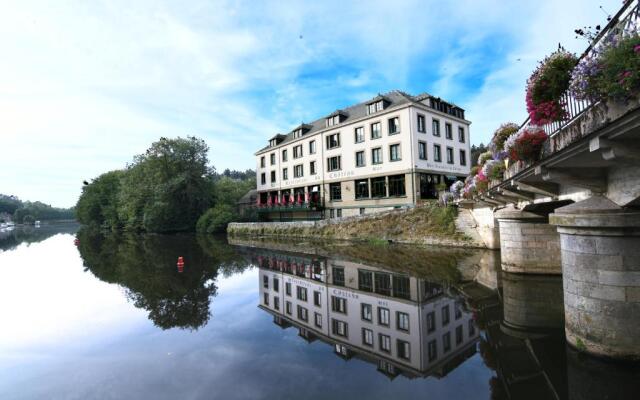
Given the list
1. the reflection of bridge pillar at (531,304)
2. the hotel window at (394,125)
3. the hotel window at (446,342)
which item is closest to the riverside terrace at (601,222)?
the reflection of bridge pillar at (531,304)

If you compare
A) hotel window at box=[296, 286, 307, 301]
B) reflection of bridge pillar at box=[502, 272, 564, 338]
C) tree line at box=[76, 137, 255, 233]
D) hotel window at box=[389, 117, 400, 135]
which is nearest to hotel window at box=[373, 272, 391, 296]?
hotel window at box=[296, 286, 307, 301]

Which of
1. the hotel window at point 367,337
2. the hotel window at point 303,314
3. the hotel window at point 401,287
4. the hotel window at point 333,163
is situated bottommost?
the hotel window at point 303,314

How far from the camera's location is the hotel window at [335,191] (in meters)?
35.4

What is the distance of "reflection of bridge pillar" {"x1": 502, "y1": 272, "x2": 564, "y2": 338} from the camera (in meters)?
7.38

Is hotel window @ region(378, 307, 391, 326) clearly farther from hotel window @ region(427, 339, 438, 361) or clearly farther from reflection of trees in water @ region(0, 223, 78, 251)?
reflection of trees in water @ region(0, 223, 78, 251)

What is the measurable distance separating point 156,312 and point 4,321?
14.4ft

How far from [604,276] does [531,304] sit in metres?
4.18

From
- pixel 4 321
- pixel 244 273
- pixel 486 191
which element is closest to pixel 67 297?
pixel 4 321

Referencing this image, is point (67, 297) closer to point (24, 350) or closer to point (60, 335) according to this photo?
point (60, 335)

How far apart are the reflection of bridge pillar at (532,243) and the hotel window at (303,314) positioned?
7.75 metres

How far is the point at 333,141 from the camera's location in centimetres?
3600

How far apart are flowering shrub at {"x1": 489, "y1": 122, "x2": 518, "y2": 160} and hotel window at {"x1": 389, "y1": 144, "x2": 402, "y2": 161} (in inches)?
764

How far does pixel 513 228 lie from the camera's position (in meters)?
11.8

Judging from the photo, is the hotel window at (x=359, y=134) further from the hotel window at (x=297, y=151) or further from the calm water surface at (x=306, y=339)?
the calm water surface at (x=306, y=339)
